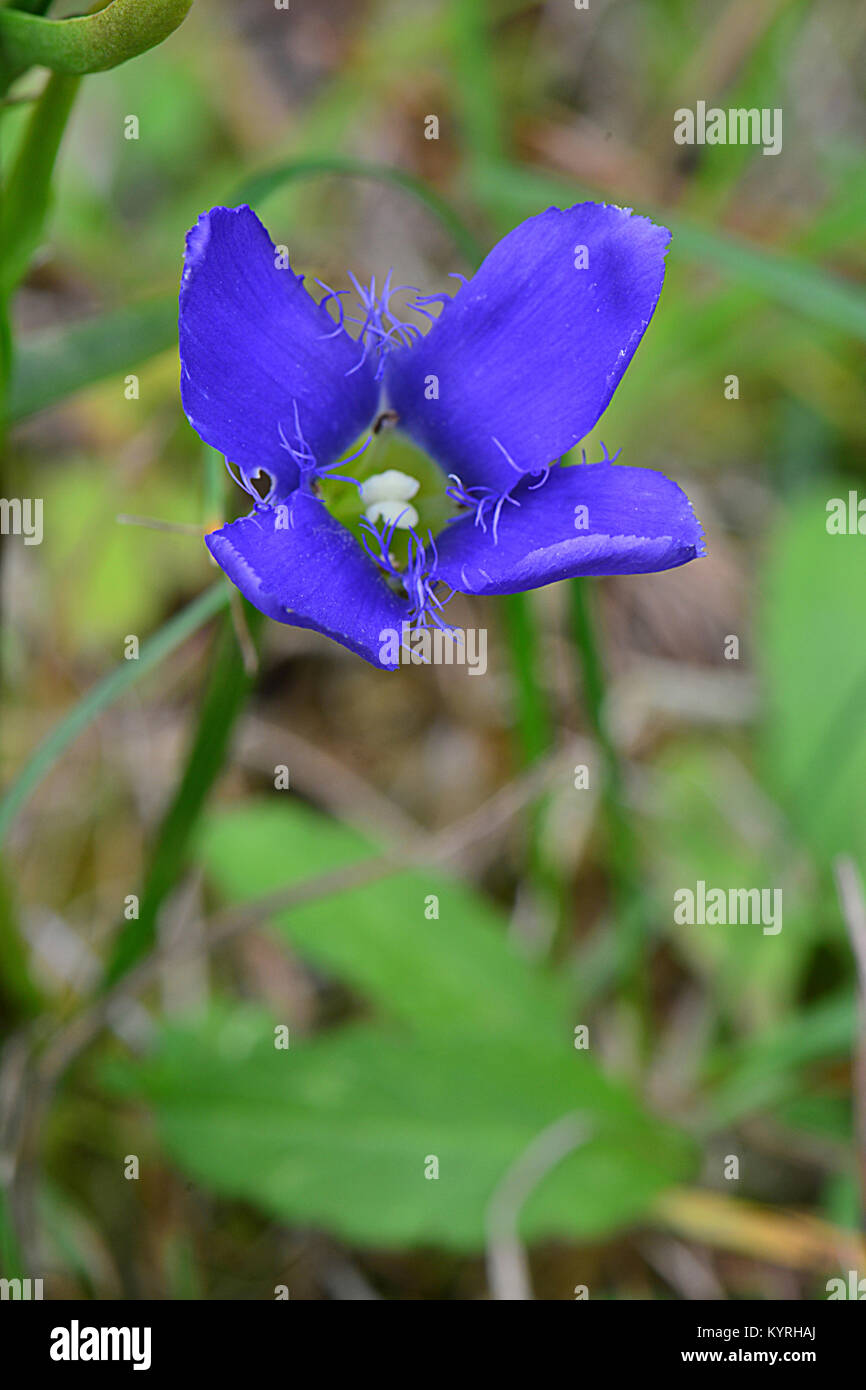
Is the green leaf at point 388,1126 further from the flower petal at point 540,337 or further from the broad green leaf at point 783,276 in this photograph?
the broad green leaf at point 783,276

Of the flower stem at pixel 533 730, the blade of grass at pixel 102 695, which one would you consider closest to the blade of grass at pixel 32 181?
the blade of grass at pixel 102 695

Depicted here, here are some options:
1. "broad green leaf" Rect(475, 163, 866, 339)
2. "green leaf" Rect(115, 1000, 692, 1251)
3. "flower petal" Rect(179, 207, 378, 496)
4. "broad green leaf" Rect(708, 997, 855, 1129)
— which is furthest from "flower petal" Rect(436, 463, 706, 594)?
"broad green leaf" Rect(708, 997, 855, 1129)

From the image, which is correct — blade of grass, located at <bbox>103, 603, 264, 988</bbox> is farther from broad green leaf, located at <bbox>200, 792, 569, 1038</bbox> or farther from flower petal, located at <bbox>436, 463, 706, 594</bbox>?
broad green leaf, located at <bbox>200, 792, 569, 1038</bbox>

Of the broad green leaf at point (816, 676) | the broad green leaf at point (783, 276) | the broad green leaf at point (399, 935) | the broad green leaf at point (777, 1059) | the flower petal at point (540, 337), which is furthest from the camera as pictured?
the broad green leaf at point (816, 676)

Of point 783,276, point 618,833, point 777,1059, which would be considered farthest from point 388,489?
point 777,1059

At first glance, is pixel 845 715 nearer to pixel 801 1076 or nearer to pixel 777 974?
pixel 777 974
